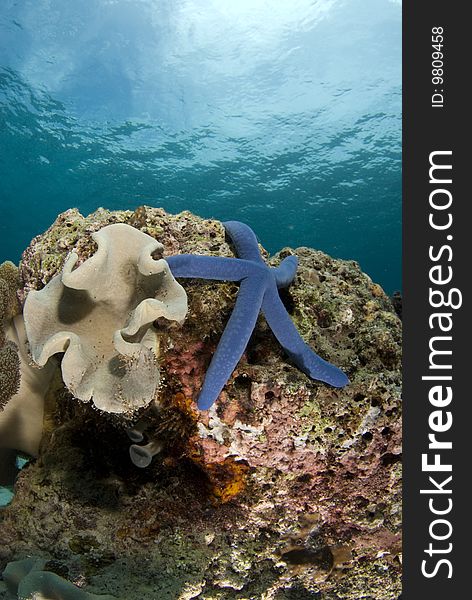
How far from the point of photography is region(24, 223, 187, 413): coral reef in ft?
5.67

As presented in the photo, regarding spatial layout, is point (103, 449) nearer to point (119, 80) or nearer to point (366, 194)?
point (119, 80)

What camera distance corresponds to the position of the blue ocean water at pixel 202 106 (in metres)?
22.3

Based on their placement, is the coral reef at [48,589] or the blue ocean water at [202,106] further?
the blue ocean water at [202,106]

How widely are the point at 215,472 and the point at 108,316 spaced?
3.23 ft

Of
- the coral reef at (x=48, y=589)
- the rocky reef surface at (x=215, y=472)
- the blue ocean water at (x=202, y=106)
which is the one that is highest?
the blue ocean water at (x=202, y=106)

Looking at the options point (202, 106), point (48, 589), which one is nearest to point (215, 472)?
point (48, 589)

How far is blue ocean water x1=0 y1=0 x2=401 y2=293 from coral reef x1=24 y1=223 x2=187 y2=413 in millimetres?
24821

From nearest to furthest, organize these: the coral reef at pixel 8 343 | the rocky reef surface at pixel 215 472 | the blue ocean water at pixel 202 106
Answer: the rocky reef surface at pixel 215 472 → the coral reef at pixel 8 343 → the blue ocean water at pixel 202 106

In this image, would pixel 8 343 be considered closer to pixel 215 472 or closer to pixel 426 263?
pixel 215 472

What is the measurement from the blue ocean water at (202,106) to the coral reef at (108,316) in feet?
81.4

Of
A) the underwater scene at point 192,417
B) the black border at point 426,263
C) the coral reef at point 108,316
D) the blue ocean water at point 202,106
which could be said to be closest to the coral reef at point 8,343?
the underwater scene at point 192,417

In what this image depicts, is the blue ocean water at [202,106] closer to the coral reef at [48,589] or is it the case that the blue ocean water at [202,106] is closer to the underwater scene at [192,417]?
the underwater scene at [192,417]

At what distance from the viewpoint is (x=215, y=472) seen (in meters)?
2.12

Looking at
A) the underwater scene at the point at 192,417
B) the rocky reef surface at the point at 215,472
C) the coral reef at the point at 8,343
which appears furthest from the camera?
the coral reef at the point at 8,343
